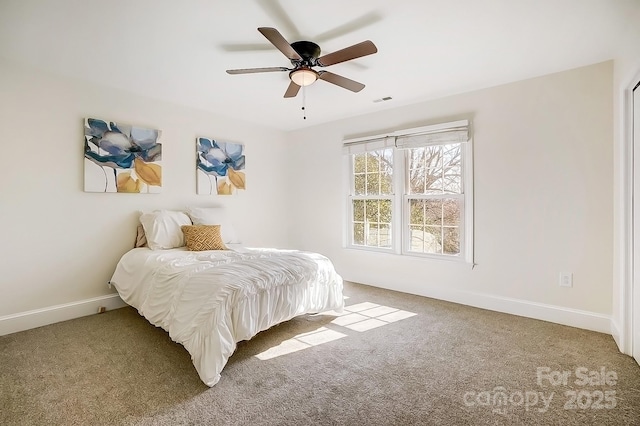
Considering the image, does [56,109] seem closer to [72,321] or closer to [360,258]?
[72,321]

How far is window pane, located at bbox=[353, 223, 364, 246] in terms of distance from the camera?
4.47 m

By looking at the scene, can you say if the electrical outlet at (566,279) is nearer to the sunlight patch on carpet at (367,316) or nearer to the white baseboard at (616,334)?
the white baseboard at (616,334)

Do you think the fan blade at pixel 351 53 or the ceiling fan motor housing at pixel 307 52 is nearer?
the fan blade at pixel 351 53

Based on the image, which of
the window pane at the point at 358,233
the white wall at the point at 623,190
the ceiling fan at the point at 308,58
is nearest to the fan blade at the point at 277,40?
the ceiling fan at the point at 308,58

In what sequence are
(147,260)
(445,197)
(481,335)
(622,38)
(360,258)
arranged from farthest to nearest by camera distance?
(360,258) < (445,197) < (147,260) < (481,335) < (622,38)

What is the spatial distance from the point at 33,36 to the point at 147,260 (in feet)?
6.49

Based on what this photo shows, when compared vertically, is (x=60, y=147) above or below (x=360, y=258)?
above

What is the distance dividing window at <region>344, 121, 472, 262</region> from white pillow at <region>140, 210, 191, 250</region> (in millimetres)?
2330

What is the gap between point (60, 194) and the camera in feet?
9.89

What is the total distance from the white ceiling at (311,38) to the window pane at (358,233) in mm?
1924

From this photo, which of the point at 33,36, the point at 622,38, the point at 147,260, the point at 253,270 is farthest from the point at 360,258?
the point at 33,36

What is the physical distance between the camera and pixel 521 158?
10.2 ft

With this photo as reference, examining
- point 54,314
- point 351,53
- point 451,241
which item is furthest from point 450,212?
point 54,314

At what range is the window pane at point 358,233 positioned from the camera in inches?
176
